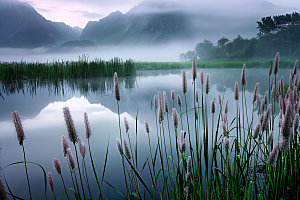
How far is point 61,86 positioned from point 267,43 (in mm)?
25637

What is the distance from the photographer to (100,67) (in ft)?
39.5

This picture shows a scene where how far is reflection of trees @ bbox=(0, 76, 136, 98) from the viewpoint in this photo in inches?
335

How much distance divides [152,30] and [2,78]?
134306 millimetres

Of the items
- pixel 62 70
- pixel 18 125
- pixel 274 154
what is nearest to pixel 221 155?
pixel 274 154

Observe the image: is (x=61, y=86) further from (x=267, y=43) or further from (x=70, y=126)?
(x=267, y=43)

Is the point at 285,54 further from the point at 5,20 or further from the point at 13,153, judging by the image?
the point at 5,20

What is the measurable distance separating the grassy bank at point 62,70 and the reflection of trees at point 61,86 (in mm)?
302

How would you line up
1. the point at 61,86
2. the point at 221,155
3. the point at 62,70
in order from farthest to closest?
the point at 62,70 < the point at 61,86 < the point at 221,155

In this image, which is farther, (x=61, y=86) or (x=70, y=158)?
(x=61, y=86)

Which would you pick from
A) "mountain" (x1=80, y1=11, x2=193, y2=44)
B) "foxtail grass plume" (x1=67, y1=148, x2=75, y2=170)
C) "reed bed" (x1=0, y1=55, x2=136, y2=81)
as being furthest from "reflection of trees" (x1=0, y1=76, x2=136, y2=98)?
"mountain" (x1=80, y1=11, x2=193, y2=44)

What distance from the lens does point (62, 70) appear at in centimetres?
1095

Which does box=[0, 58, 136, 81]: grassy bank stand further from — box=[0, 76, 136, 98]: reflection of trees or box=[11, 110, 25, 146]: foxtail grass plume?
box=[11, 110, 25, 146]: foxtail grass plume

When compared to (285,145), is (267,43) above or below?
above

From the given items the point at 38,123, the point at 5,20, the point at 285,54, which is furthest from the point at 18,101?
the point at 5,20
